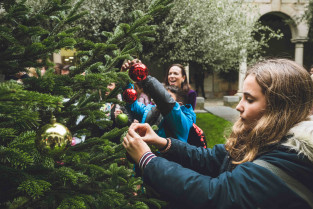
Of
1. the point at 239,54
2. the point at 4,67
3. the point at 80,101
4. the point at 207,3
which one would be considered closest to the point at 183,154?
the point at 80,101

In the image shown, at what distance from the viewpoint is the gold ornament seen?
896 mm

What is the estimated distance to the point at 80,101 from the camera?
1501mm

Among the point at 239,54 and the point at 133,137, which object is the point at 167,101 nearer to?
the point at 133,137

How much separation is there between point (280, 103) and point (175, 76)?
224 cm

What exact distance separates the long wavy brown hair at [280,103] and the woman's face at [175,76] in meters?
2.15

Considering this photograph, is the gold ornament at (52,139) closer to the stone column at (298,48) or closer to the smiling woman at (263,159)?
the smiling woman at (263,159)

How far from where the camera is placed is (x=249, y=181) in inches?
37.2

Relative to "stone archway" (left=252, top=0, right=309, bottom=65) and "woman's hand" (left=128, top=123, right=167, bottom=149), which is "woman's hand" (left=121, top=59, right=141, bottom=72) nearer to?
"woman's hand" (left=128, top=123, right=167, bottom=149)

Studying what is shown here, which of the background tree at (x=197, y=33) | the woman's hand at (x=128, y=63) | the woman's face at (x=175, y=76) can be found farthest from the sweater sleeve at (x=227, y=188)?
the background tree at (x=197, y=33)

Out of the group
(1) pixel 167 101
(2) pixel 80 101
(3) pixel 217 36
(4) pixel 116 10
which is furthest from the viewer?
(3) pixel 217 36

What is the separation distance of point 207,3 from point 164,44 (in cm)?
205

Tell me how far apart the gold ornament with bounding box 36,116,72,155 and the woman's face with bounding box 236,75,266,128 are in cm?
83

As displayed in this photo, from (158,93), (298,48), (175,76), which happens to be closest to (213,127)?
(175,76)

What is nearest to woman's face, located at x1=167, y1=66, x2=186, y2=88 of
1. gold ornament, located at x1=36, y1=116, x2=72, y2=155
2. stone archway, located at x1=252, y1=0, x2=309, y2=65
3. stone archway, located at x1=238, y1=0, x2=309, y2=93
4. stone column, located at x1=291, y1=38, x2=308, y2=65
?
gold ornament, located at x1=36, y1=116, x2=72, y2=155
